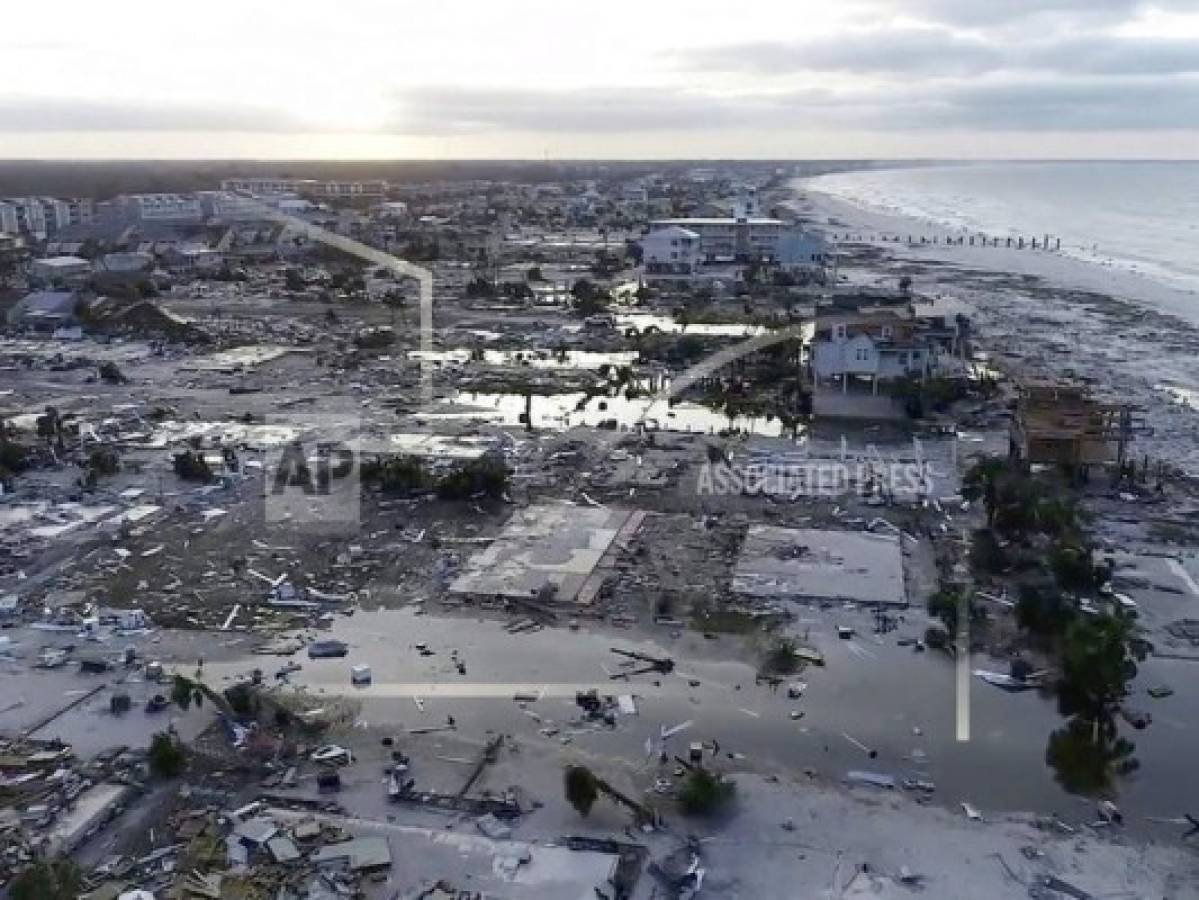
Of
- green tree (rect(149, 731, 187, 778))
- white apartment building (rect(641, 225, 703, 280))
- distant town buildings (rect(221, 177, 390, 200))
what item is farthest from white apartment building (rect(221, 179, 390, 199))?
green tree (rect(149, 731, 187, 778))

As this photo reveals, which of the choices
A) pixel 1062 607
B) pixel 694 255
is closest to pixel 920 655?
pixel 1062 607

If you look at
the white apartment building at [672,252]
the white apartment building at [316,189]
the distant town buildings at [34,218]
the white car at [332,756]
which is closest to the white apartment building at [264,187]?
the white apartment building at [316,189]

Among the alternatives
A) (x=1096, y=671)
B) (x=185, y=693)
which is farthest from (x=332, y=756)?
(x=1096, y=671)

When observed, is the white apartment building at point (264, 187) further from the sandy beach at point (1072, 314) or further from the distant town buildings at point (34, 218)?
the sandy beach at point (1072, 314)

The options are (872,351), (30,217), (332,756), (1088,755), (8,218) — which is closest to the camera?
(332,756)

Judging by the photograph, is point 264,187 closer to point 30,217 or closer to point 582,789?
point 30,217

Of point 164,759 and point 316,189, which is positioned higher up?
point 316,189

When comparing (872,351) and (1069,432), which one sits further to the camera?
(872,351)
